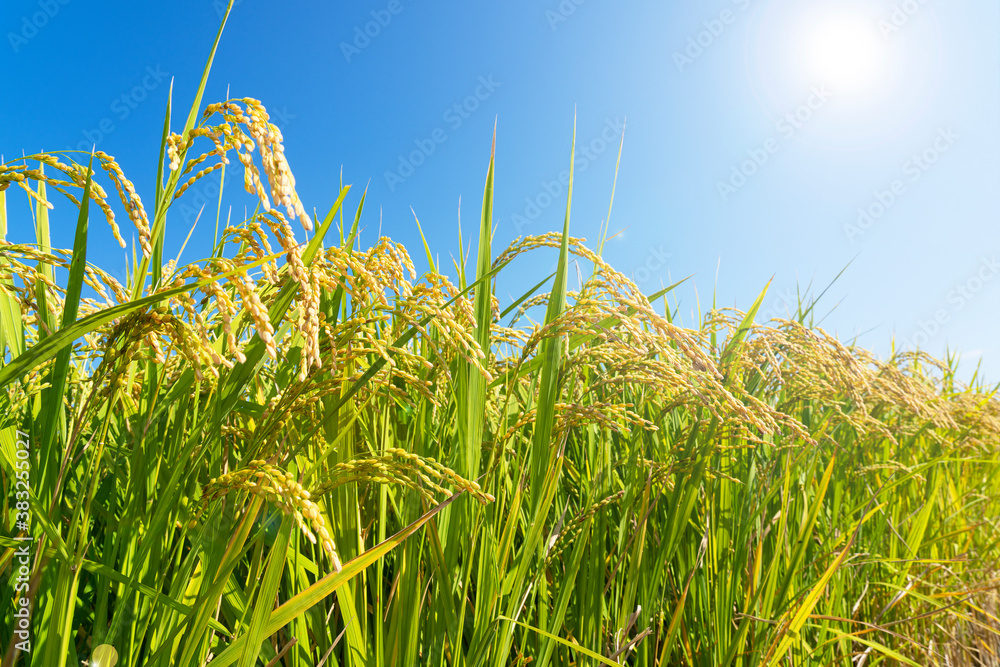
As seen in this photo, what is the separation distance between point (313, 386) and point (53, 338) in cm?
36

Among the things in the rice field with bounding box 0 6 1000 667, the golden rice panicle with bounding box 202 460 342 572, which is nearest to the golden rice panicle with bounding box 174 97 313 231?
the rice field with bounding box 0 6 1000 667

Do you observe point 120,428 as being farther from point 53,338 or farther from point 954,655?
point 954,655

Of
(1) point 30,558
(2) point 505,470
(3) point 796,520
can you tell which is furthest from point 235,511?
(3) point 796,520

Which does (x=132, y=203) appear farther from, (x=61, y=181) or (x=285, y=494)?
(x=285, y=494)

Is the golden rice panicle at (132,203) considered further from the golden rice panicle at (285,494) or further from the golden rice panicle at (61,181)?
the golden rice panicle at (285,494)

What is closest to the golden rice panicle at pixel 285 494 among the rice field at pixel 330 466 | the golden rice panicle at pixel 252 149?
the rice field at pixel 330 466

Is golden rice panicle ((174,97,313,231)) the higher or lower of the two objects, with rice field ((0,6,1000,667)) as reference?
higher

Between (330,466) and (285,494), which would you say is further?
(330,466)

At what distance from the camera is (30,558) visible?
0.91 metres

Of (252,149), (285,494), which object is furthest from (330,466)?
(252,149)

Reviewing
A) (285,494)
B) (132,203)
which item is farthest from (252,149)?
(285,494)

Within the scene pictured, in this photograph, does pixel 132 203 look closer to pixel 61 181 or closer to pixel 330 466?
pixel 61 181

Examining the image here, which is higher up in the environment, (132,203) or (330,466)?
(132,203)

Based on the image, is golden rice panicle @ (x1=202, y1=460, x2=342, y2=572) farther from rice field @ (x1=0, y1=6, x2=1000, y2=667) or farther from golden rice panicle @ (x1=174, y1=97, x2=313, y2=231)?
golden rice panicle @ (x1=174, y1=97, x2=313, y2=231)
